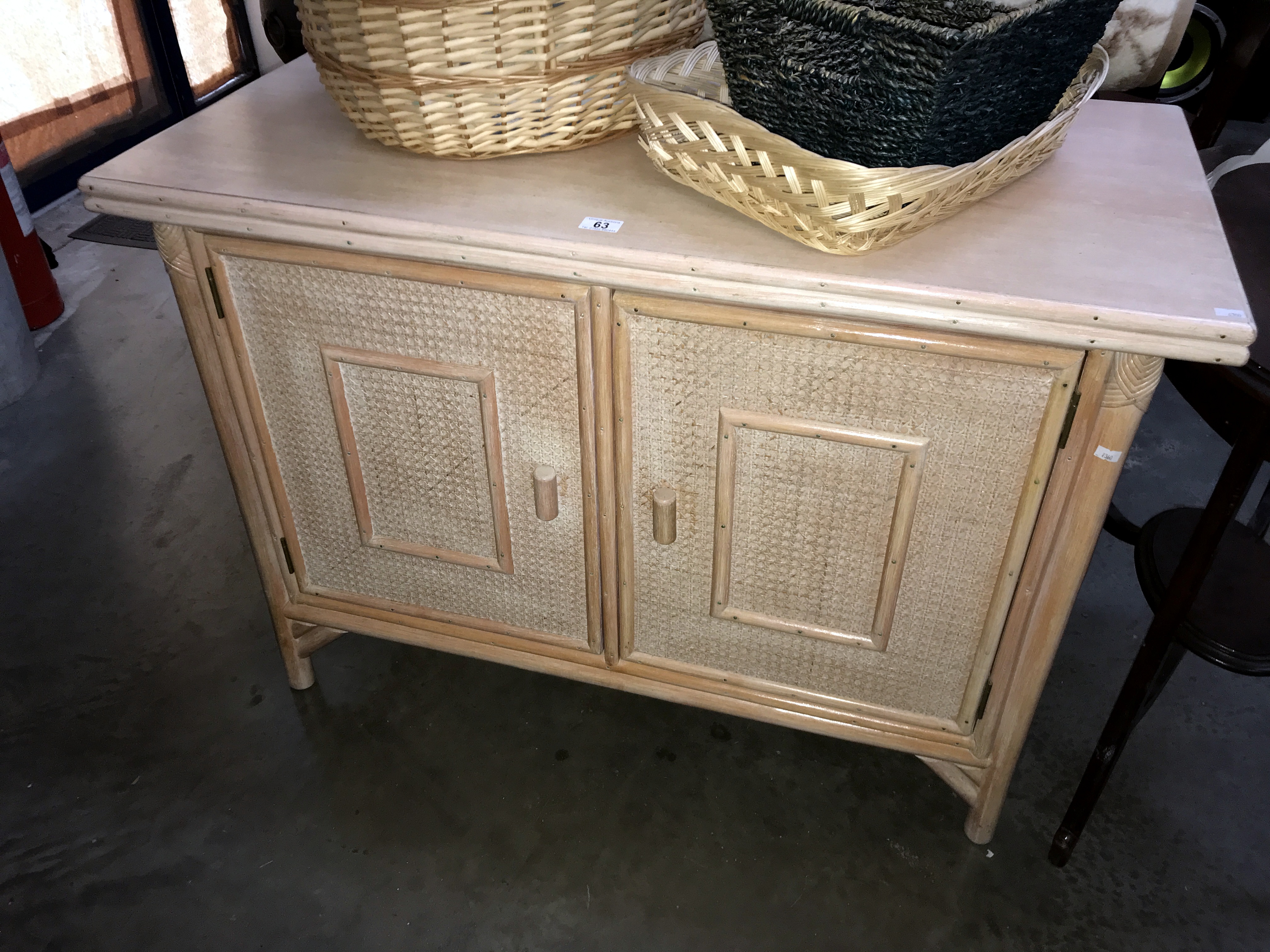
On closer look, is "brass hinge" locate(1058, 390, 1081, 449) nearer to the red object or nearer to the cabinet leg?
the cabinet leg

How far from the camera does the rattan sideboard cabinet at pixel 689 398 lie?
936 mm

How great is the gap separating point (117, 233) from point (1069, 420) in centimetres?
287

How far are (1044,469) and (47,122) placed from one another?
3.10 m

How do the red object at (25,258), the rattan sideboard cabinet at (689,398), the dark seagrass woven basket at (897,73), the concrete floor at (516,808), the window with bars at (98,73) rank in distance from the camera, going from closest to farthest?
the dark seagrass woven basket at (897,73), the rattan sideboard cabinet at (689,398), the concrete floor at (516,808), the red object at (25,258), the window with bars at (98,73)

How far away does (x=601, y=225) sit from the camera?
1.00 m

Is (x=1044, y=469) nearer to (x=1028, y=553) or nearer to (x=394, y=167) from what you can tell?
(x=1028, y=553)

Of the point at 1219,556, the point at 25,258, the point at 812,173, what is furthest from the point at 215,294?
the point at 25,258

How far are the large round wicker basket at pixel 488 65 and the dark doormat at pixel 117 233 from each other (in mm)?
2047

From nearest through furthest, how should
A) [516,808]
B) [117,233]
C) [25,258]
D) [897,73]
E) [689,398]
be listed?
1. [897,73]
2. [689,398]
3. [516,808]
4. [25,258]
5. [117,233]

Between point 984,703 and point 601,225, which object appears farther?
point 984,703

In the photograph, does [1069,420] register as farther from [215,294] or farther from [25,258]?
[25,258]

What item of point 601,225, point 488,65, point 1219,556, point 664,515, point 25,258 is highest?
point 488,65

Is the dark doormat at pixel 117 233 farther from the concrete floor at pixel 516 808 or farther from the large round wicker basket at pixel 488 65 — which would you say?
the large round wicker basket at pixel 488 65

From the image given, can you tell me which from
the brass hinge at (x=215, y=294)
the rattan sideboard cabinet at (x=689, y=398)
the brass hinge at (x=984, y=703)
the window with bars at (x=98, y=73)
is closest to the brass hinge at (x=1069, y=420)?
the rattan sideboard cabinet at (x=689, y=398)
